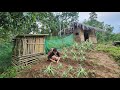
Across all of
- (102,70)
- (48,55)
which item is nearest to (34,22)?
(48,55)

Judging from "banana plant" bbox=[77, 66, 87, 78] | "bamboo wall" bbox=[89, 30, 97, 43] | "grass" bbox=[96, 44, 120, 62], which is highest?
"bamboo wall" bbox=[89, 30, 97, 43]

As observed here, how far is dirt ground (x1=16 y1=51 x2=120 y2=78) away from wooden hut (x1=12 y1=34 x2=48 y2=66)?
0.22m

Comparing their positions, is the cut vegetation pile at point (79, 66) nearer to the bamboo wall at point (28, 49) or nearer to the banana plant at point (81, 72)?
the banana plant at point (81, 72)

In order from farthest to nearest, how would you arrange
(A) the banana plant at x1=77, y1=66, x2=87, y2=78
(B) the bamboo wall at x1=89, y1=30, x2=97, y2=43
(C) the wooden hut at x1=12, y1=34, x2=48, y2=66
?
(B) the bamboo wall at x1=89, y1=30, x2=97, y2=43 → (C) the wooden hut at x1=12, y1=34, x2=48, y2=66 → (A) the banana plant at x1=77, y1=66, x2=87, y2=78

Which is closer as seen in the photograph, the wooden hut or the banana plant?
the banana plant

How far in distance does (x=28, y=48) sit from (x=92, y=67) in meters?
1.60

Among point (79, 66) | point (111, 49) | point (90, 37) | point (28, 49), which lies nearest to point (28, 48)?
point (28, 49)

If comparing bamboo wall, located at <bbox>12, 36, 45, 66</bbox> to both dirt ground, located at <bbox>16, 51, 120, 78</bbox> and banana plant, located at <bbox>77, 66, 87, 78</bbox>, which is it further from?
banana plant, located at <bbox>77, 66, 87, 78</bbox>

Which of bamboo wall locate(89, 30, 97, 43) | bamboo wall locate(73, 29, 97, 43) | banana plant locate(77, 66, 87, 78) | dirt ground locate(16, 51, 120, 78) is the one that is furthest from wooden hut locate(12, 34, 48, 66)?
bamboo wall locate(89, 30, 97, 43)

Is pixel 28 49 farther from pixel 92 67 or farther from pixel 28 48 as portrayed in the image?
pixel 92 67

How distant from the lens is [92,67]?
5977 mm

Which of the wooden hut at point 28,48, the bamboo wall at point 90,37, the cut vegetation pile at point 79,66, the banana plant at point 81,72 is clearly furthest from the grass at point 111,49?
the wooden hut at point 28,48

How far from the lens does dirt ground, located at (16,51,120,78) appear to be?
19.1 feet
